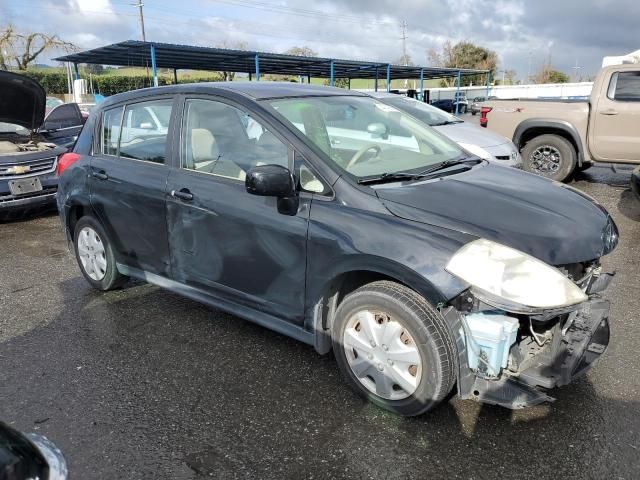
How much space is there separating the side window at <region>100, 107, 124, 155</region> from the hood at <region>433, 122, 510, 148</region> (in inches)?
195

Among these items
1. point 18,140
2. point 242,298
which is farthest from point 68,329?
point 18,140

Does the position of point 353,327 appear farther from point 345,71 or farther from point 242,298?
point 345,71

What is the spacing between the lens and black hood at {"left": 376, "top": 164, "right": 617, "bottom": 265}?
2.66 m

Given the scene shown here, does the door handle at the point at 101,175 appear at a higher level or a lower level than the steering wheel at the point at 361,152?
lower

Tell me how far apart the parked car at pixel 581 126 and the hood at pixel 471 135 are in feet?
3.31

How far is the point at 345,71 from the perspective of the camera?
1195 inches

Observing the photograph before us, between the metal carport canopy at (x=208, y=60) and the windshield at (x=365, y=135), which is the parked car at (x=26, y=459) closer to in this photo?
the windshield at (x=365, y=135)

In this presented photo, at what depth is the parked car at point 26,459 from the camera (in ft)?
4.50

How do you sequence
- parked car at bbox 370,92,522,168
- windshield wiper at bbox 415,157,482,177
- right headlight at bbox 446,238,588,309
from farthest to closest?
parked car at bbox 370,92,522,168
windshield wiper at bbox 415,157,482,177
right headlight at bbox 446,238,588,309

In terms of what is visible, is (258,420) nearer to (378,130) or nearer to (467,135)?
(378,130)

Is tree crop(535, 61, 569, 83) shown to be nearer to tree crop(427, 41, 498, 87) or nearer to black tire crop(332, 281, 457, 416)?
tree crop(427, 41, 498, 87)

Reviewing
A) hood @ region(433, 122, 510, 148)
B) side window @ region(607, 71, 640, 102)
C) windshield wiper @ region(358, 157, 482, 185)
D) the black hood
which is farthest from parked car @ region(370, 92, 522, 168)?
the black hood

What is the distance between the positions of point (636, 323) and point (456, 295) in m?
2.23

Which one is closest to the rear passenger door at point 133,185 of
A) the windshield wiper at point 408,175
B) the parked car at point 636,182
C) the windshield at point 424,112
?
the windshield wiper at point 408,175
